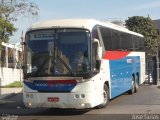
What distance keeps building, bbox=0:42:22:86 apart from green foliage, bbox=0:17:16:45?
1.18 metres

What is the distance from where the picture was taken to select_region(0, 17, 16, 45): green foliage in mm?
32722

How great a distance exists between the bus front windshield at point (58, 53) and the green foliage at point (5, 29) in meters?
17.6

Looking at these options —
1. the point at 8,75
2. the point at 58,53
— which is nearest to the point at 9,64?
the point at 8,75

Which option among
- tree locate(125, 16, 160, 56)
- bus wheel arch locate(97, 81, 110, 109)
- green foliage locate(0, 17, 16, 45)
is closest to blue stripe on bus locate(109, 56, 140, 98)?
bus wheel arch locate(97, 81, 110, 109)

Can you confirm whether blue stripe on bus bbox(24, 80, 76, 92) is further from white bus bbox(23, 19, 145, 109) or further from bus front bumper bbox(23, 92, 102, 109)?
bus front bumper bbox(23, 92, 102, 109)

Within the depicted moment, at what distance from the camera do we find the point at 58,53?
49.1 feet

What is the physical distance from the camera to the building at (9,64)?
37.2 meters

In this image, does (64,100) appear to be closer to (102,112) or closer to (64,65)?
(64,65)

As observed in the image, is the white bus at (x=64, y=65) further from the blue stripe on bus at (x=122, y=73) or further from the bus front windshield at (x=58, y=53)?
the blue stripe on bus at (x=122, y=73)

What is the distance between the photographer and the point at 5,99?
2236cm

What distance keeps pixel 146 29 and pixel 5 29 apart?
31341 millimetres

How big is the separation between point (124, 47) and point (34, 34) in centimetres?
622

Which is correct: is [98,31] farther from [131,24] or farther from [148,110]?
[131,24]

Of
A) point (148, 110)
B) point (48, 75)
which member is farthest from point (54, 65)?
point (148, 110)
